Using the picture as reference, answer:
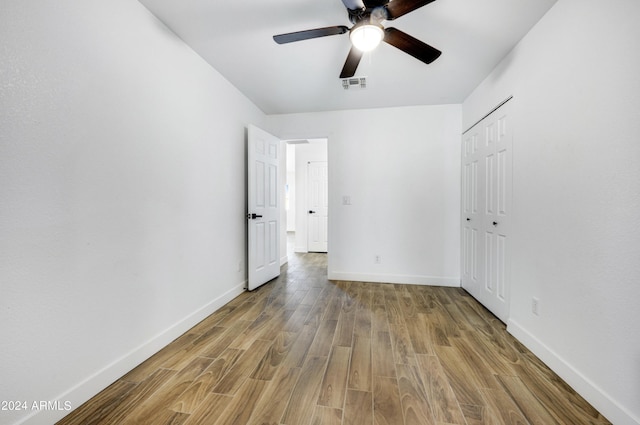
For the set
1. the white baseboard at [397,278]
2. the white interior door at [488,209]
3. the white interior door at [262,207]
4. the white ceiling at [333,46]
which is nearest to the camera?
the white ceiling at [333,46]

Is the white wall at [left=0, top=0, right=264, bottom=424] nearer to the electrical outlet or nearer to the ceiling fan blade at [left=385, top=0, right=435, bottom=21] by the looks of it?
the ceiling fan blade at [left=385, top=0, right=435, bottom=21]

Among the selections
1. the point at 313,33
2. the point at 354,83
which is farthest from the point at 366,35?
the point at 354,83

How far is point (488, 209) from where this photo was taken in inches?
105

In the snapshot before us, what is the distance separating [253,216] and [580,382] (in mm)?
3015

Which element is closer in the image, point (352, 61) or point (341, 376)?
point (341, 376)

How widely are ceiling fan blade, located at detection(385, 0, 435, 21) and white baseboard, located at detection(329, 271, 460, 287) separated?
298cm

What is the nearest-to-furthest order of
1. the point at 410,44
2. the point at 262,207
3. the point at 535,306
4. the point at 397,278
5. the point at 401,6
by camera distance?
the point at 401,6 → the point at 410,44 → the point at 535,306 → the point at 262,207 → the point at 397,278

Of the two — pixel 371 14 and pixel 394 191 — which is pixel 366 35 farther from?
pixel 394 191

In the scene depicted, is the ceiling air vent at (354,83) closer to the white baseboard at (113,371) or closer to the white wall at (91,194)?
the white wall at (91,194)

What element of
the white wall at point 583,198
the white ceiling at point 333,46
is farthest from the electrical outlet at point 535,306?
the white ceiling at point 333,46

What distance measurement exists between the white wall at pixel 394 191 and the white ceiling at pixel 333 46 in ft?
1.23

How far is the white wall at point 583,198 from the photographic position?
1.23 m

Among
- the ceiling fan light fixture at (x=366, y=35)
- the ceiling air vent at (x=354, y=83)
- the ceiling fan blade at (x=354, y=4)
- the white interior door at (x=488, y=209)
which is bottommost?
the white interior door at (x=488, y=209)

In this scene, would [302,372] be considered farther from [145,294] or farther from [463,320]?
[463,320]
